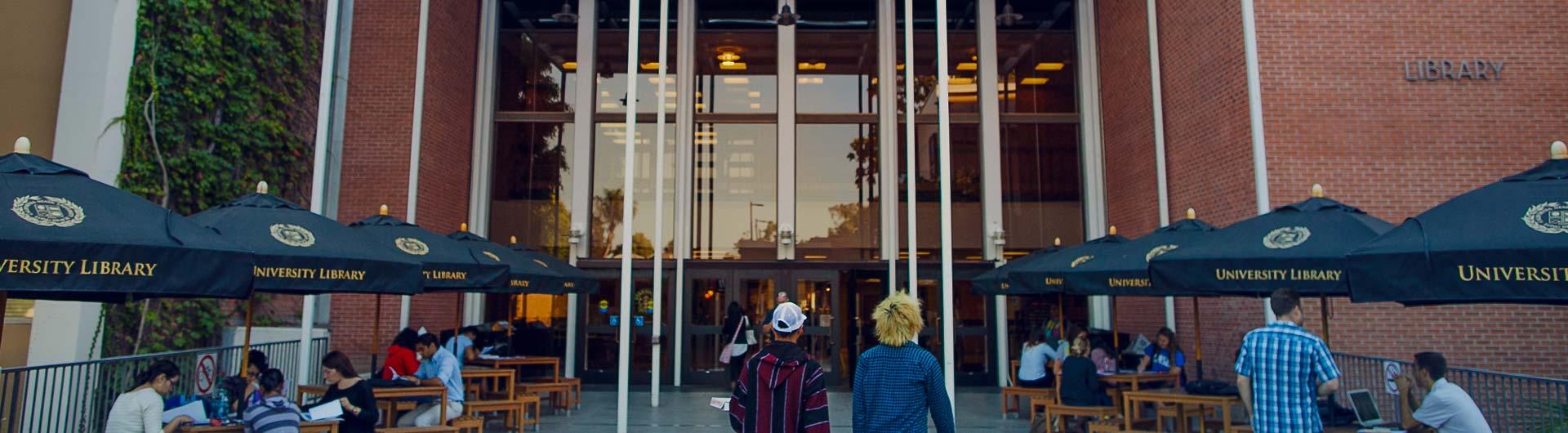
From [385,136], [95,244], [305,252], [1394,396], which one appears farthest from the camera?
[385,136]

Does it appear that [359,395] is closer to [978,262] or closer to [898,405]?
[898,405]

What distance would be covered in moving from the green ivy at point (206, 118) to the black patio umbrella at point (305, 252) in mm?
5088

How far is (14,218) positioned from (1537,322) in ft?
41.0

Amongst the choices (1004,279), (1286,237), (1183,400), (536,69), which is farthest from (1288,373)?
(536,69)

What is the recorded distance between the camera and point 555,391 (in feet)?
35.8

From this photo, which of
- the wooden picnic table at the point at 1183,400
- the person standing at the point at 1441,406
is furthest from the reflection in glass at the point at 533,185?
the person standing at the point at 1441,406

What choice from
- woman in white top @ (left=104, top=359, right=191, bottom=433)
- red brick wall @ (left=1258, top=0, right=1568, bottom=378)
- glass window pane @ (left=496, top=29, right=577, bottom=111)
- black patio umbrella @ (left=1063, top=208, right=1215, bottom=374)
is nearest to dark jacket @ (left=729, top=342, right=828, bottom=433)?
black patio umbrella @ (left=1063, top=208, right=1215, bottom=374)

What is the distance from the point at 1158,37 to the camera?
12.9m

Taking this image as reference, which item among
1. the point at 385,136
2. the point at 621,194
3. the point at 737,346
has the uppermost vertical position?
the point at 385,136

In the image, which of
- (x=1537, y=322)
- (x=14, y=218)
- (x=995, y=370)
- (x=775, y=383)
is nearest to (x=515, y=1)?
(x=995, y=370)

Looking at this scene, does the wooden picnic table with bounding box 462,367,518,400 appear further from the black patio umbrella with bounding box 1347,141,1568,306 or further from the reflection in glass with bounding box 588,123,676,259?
the black patio umbrella with bounding box 1347,141,1568,306

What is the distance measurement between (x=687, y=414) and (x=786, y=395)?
7.24 meters

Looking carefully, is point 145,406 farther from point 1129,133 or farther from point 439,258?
point 1129,133

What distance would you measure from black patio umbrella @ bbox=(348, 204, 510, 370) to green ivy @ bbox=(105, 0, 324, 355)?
3.93 m
